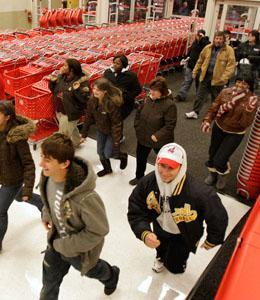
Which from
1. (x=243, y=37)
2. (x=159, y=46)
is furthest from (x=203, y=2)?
(x=159, y=46)

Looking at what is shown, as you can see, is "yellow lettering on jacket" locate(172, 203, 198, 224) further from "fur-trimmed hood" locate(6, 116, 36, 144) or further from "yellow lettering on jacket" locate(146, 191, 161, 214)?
"fur-trimmed hood" locate(6, 116, 36, 144)

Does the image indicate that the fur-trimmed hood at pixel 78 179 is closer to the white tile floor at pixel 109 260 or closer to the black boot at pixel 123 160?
the white tile floor at pixel 109 260

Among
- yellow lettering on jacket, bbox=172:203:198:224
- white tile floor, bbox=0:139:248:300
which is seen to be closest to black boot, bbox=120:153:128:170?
white tile floor, bbox=0:139:248:300

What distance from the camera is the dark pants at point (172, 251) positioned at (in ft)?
8.50

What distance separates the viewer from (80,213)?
1.98m

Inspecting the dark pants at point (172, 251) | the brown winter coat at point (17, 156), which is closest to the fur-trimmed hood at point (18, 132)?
the brown winter coat at point (17, 156)

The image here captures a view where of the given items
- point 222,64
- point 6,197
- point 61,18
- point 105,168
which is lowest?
point 105,168

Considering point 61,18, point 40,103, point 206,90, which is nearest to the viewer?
point 40,103

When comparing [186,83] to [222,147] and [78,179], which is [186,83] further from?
[78,179]

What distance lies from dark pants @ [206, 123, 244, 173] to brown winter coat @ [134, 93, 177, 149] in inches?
26.8

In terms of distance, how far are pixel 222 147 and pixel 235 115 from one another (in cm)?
46

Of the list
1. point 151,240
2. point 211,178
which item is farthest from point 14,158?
point 211,178

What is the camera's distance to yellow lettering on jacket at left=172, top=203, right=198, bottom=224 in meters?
2.23

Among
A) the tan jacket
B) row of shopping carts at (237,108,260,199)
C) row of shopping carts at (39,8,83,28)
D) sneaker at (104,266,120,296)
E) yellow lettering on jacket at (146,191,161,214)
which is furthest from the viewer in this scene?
row of shopping carts at (39,8,83,28)
